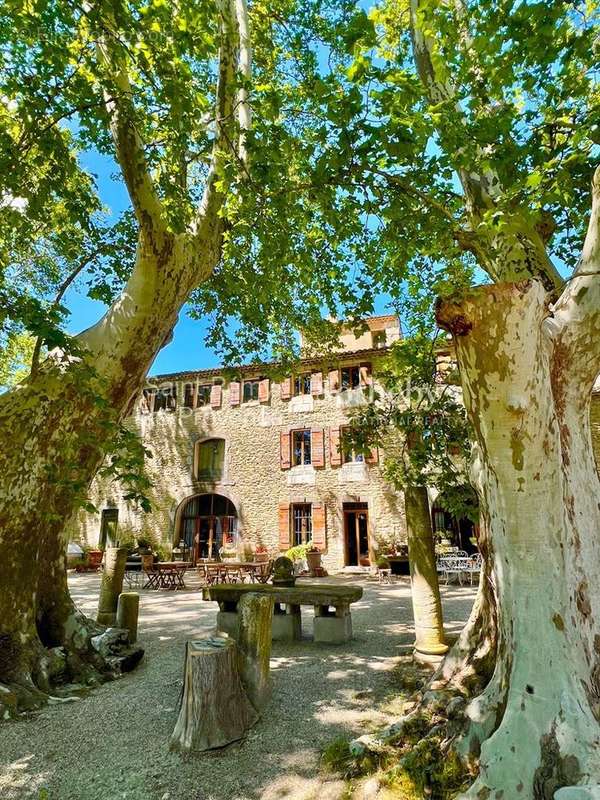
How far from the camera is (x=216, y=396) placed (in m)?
16.6

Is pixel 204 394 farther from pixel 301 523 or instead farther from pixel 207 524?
pixel 301 523

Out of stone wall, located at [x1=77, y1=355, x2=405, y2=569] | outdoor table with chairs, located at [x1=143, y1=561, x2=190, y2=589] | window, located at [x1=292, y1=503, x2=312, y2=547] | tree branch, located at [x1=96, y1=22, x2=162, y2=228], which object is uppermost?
tree branch, located at [x1=96, y1=22, x2=162, y2=228]

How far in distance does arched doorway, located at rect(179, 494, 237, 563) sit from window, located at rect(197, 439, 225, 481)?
0.72 m

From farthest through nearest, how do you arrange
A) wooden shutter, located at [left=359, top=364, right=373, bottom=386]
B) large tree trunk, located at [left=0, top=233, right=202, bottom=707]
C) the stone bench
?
1. wooden shutter, located at [left=359, top=364, right=373, bottom=386]
2. the stone bench
3. large tree trunk, located at [left=0, top=233, right=202, bottom=707]

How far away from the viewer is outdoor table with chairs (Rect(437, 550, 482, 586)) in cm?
1079

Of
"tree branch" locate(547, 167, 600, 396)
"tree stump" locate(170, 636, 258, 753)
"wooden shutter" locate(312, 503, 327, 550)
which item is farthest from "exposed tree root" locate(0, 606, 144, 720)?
"wooden shutter" locate(312, 503, 327, 550)

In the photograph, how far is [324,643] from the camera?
19.2ft

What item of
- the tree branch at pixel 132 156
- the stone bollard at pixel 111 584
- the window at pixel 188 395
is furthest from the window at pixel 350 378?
the tree branch at pixel 132 156

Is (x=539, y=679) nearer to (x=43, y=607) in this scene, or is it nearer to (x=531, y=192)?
(x=531, y=192)

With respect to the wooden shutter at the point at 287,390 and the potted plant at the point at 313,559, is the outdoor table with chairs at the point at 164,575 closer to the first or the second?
the potted plant at the point at 313,559

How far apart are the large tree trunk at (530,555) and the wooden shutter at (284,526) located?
12141 mm

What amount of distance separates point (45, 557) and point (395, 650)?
4.10 metres

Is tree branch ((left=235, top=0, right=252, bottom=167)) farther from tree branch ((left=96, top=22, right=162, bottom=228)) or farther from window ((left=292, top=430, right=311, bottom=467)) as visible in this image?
window ((left=292, top=430, right=311, bottom=467))

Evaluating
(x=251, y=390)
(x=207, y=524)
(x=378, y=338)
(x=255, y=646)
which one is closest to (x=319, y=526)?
(x=207, y=524)
